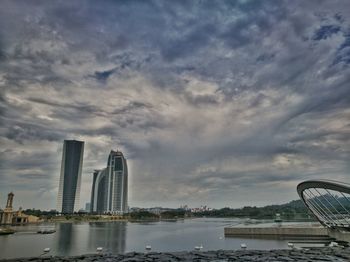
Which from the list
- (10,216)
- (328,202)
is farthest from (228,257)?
(10,216)

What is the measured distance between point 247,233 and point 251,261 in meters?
45.0

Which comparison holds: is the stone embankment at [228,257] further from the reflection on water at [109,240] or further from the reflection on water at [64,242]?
the reflection on water at [64,242]

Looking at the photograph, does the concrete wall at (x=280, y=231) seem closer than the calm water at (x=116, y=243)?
No

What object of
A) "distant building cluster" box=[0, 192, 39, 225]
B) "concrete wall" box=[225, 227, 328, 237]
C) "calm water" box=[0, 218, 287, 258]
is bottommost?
"calm water" box=[0, 218, 287, 258]

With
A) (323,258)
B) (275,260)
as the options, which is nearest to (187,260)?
(275,260)

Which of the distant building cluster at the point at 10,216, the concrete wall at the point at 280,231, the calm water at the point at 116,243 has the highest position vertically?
the distant building cluster at the point at 10,216

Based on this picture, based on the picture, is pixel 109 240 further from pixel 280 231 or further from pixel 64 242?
pixel 280 231

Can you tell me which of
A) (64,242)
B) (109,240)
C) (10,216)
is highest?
(10,216)

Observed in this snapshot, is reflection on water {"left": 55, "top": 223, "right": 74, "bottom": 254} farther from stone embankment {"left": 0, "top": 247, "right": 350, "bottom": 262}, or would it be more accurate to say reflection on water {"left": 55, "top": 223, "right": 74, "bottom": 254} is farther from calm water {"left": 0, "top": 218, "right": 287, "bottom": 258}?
stone embankment {"left": 0, "top": 247, "right": 350, "bottom": 262}

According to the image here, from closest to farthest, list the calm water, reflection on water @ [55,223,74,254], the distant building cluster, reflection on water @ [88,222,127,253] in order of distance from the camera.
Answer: the calm water, reflection on water @ [55,223,74,254], reflection on water @ [88,222,127,253], the distant building cluster

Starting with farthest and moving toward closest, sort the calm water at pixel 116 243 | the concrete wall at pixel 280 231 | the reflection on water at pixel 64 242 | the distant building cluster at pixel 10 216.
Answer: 1. the distant building cluster at pixel 10 216
2. the concrete wall at pixel 280 231
3. the reflection on water at pixel 64 242
4. the calm water at pixel 116 243

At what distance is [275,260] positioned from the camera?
24266 millimetres

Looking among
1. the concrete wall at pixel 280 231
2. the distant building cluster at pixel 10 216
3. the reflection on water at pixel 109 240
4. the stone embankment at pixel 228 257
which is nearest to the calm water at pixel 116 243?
the reflection on water at pixel 109 240

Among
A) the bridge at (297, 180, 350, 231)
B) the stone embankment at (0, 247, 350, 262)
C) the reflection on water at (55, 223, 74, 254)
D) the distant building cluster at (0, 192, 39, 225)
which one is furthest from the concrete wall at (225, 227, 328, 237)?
the distant building cluster at (0, 192, 39, 225)
